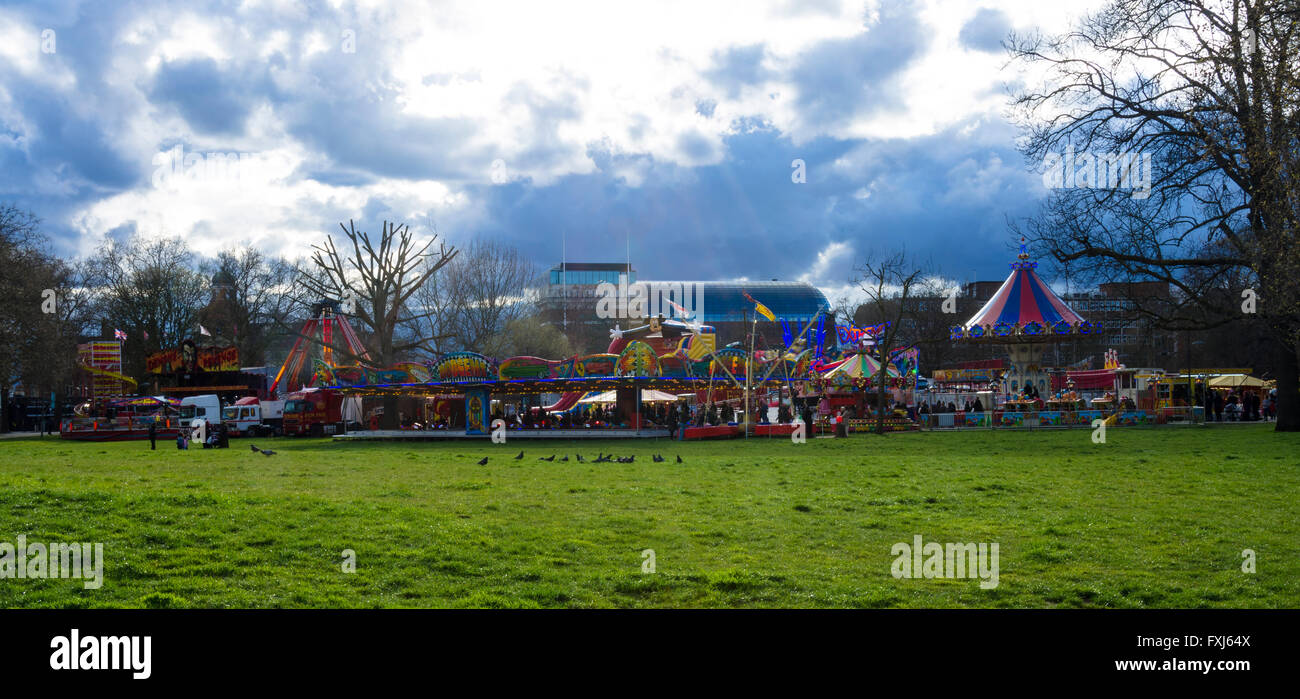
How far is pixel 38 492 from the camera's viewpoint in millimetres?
12258

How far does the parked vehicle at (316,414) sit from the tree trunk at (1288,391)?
1606 inches

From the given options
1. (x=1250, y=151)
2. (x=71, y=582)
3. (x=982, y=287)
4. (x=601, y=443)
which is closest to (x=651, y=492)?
(x=71, y=582)

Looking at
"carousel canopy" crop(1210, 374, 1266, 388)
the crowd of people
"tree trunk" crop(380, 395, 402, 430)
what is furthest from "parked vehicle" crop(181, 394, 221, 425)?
"carousel canopy" crop(1210, 374, 1266, 388)

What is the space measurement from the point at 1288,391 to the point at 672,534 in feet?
96.7

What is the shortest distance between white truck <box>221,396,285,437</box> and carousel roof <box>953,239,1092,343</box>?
35690 mm

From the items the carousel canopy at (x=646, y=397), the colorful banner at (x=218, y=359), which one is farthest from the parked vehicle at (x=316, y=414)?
the carousel canopy at (x=646, y=397)

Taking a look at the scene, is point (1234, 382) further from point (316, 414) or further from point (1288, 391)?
point (316, 414)

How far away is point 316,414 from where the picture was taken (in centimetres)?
5003

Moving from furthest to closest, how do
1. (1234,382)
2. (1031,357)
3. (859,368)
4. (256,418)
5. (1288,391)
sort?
(1234,382), (256,418), (1031,357), (859,368), (1288,391)

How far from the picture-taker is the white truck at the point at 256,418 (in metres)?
50.2

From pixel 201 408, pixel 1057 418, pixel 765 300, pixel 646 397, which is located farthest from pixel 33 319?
pixel 765 300

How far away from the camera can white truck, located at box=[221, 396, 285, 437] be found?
165ft
